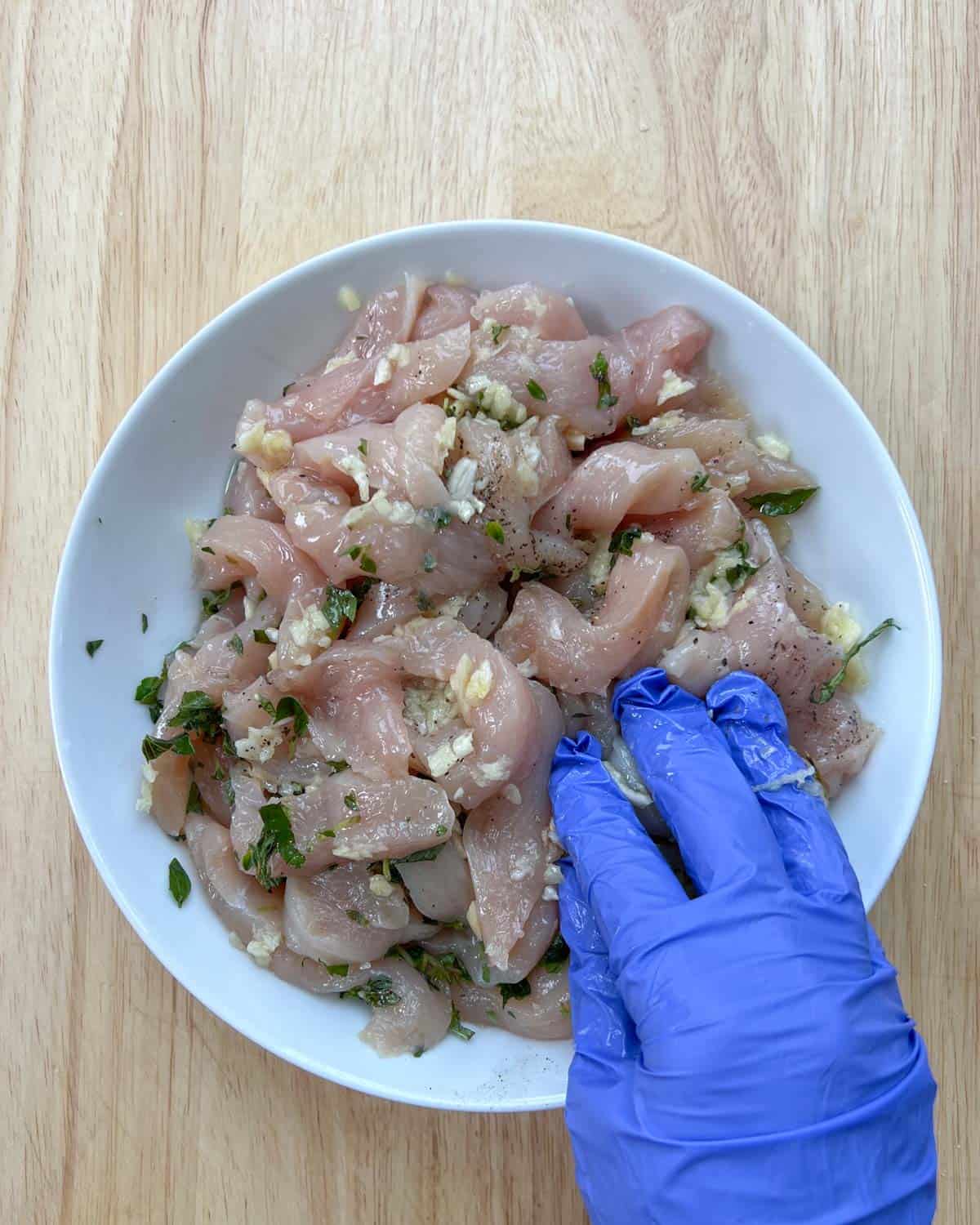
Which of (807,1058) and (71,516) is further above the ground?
(71,516)

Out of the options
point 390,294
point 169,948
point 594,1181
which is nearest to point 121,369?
point 390,294

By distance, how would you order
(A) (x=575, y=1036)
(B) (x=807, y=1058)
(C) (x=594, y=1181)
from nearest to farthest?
→ (B) (x=807, y=1058)
(C) (x=594, y=1181)
(A) (x=575, y=1036)

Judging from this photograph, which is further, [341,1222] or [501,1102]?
[341,1222]

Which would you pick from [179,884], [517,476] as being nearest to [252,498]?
[517,476]

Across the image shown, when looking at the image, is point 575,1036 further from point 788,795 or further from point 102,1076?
point 102,1076

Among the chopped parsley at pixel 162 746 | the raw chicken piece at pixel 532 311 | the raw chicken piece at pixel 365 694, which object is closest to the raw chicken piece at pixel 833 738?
the raw chicken piece at pixel 365 694

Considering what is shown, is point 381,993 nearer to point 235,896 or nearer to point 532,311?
point 235,896

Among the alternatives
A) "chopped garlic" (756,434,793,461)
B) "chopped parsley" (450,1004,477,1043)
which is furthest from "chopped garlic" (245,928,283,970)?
"chopped garlic" (756,434,793,461)
